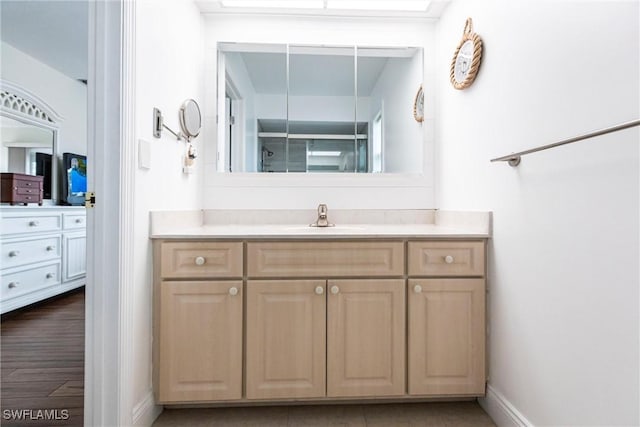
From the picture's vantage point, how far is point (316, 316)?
143 cm

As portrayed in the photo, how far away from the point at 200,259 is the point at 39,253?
2.64m

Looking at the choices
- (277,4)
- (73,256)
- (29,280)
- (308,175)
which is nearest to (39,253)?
(29,280)

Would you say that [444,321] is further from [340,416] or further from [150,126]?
[150,126]

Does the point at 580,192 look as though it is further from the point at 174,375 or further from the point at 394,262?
the point at 174,375

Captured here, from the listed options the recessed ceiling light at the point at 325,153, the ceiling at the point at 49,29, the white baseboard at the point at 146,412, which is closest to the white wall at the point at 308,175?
the recessed ceiling light at the point at 325,153

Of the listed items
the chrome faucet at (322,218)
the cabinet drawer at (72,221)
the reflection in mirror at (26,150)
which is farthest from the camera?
the cabinet drawer at (72,221)

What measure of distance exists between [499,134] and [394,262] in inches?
27.4

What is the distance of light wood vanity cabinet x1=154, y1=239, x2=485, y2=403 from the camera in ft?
4.62

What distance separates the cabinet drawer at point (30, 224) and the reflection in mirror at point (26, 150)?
0.60 meters

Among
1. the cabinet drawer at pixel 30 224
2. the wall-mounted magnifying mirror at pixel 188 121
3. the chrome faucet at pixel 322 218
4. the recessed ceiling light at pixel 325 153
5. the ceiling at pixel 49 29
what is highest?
the ceiling at pixel 49 29

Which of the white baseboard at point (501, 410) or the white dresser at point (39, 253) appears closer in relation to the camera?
the white baseboard at point (501, 410)

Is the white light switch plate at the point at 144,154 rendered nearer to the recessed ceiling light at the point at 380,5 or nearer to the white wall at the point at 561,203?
the recessed ceiling light at the point at 380,5

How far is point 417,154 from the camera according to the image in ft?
6.70

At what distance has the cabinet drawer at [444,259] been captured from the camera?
1467 millimetres
